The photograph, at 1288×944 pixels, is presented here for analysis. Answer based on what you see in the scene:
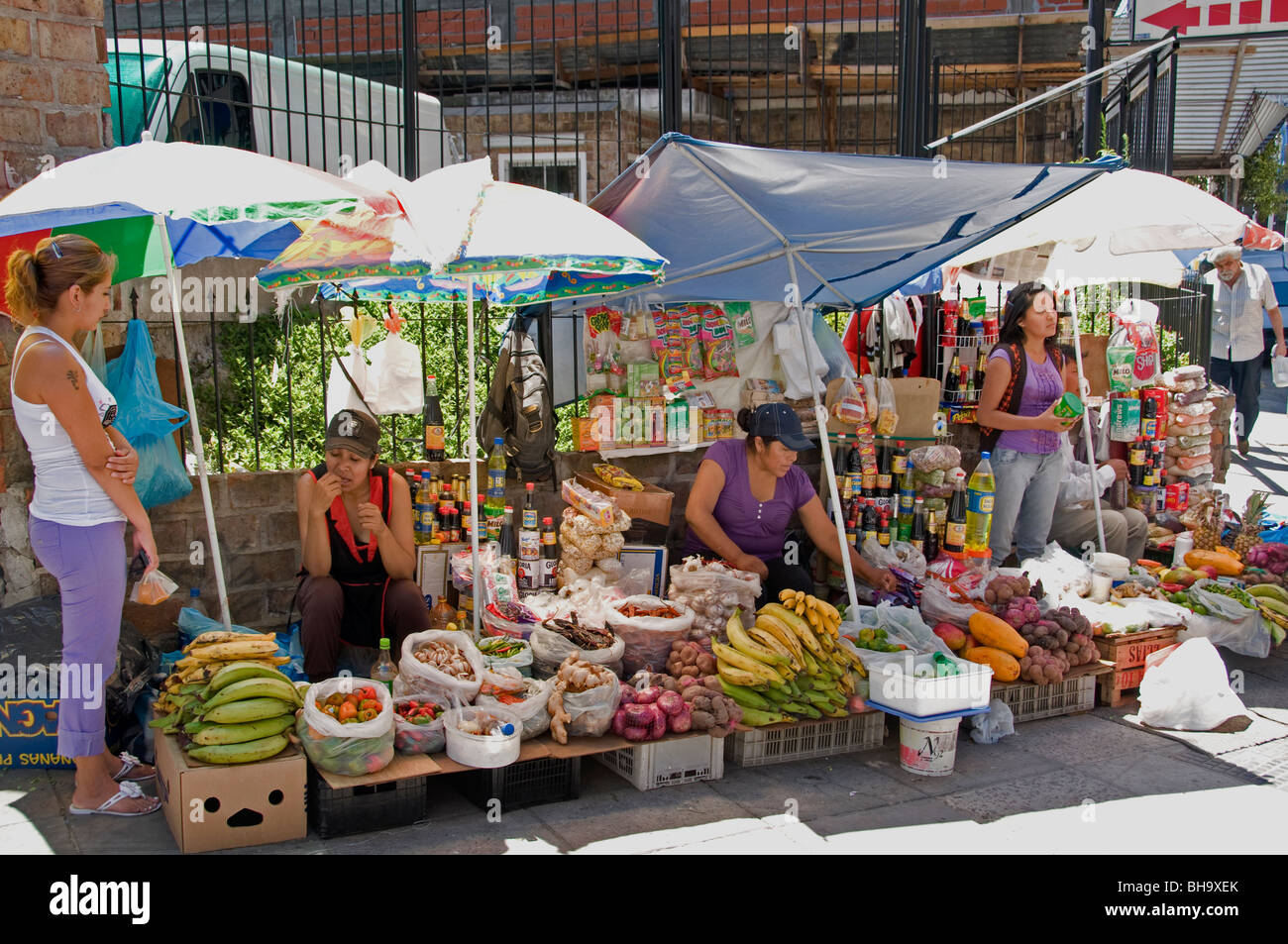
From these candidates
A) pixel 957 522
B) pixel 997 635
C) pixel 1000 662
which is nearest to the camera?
pixel 1000 662

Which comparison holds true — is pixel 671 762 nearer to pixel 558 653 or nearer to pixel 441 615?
pixel 558 653

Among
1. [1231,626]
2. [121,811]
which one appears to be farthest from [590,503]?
[1231,626]

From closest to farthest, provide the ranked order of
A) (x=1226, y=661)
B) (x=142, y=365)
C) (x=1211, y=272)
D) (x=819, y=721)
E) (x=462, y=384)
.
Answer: (x=819, y=721) < (x=142, y=365) < (x=1226, y=661) < (x=462, y=384) < (x=1211, y=272)

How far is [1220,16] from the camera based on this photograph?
33.0 ft

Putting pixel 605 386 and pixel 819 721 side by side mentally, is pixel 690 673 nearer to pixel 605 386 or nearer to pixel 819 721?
pixel 819 721

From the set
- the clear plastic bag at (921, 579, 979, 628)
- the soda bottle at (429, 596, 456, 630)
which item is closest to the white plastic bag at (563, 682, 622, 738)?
the soda bottle at (429, 596, 456, 630)

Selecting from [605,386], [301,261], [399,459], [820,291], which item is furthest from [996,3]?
[301,261]

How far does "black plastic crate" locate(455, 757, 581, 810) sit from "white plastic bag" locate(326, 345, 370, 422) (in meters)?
2.48

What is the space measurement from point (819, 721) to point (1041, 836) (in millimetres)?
1076

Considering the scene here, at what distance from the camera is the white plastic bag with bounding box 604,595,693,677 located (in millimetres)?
5215

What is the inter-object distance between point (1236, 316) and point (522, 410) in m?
7.66

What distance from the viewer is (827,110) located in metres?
11.5

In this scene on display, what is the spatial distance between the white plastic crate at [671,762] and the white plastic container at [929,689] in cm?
79

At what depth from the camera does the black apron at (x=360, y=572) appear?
5410mm
